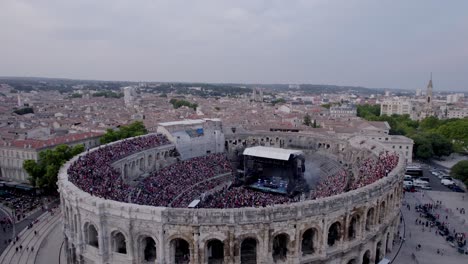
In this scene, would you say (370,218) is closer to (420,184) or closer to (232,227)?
(232,227)

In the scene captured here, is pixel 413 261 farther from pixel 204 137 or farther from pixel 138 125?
pixel 138 125

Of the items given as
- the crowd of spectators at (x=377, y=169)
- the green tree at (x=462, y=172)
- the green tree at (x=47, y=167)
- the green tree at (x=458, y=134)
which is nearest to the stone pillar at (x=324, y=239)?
the crowd of spectators at (x=377, y=169)

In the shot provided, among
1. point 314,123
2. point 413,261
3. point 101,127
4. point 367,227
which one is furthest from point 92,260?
point 314,123

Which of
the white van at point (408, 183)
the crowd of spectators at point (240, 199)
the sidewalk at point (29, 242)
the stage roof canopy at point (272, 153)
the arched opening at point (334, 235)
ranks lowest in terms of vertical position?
the sidewalk at point (29, 242)

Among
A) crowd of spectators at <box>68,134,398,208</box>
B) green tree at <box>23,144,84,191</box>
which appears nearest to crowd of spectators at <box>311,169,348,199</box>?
crowd of spectators at <box>68,134,398,208</box>

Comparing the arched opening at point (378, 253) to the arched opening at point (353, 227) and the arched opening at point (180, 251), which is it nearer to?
the arched opening at point (353, 227)

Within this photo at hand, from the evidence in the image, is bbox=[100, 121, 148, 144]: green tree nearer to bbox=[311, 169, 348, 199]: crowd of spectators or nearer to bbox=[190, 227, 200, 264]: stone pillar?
bbox=[311, 169, 348, 199]: crowd of spectators
